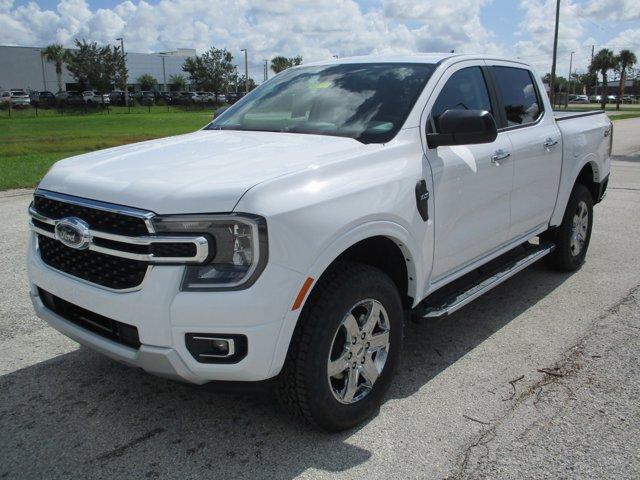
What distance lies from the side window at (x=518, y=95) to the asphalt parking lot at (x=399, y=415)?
152 cm

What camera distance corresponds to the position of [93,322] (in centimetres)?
296

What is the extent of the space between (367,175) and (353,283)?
56 centimetres

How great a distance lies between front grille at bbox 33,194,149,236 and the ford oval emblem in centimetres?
3

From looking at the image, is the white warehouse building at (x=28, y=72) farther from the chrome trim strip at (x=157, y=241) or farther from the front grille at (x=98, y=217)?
the chrome trim strip at (x=157, y=241)

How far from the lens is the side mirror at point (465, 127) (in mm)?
3410

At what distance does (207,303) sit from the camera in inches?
101

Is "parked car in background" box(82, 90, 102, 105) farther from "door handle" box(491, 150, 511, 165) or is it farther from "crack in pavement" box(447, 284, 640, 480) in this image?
"crack in pavement" box(447, 284, 640, 480)

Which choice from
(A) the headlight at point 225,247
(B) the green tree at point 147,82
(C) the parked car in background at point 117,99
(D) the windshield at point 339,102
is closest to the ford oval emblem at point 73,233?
(A) the headlight at point 225,247

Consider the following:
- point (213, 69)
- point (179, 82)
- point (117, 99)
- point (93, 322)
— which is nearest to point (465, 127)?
point (93, 322)

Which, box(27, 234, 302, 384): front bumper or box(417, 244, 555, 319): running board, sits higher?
box(27, 234, 302, 384): front bumper

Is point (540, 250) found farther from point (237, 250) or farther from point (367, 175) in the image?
point (237, 250)

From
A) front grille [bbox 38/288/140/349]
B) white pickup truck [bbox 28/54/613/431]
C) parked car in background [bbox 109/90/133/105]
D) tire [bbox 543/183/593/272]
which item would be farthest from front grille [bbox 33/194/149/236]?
parked car in background [bbox 109/90/133/105]

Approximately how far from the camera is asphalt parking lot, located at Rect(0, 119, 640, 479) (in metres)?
2.87

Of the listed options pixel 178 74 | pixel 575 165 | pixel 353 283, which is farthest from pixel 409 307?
pixel 178 74
